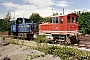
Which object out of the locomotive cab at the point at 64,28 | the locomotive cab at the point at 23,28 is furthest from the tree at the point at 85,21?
the locomotive cab at the point at 64,28

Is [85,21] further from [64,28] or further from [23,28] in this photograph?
[64,28]

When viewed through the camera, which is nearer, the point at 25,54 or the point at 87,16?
the point at 25,54

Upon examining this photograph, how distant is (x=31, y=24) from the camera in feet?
88.7

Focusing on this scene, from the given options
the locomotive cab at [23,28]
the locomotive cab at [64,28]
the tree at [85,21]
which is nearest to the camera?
the locomotive cab at [64,28]

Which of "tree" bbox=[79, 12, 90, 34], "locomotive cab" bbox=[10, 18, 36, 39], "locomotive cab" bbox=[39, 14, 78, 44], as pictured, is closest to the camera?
"locomotive cab" bbox=[39, 14, 78, 44]

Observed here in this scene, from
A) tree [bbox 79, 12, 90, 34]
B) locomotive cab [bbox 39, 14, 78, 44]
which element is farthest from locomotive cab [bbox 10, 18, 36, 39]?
tree [bbox 79, 12, 90, 34]

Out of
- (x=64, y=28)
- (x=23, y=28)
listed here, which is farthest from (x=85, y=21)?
(x=64, y=28)

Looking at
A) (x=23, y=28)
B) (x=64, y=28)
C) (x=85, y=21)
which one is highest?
(x=85, y=21)

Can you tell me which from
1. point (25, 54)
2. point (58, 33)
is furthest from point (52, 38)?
point (25, 54)

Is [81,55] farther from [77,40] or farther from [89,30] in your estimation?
[89,30]

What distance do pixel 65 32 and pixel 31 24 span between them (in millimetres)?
7733

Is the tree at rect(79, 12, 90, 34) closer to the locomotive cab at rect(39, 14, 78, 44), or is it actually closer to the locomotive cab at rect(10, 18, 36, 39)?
the locomotive cab at rect(10, 18, 36, 39)

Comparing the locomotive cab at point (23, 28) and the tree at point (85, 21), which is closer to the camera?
the locomotive cab at point (23, 28)

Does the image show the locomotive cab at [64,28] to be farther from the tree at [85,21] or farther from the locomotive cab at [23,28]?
the tree at [85,21]
